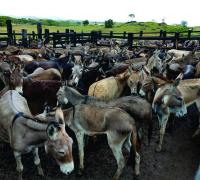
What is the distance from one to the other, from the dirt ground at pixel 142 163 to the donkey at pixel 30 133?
54cm

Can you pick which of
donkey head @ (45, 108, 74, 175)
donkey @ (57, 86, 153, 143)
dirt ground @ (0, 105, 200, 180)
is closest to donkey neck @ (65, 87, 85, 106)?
donkey @ (57, 86, 153, 143)

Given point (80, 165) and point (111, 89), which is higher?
point (111, 89)

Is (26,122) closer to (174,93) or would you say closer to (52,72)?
(174,93)

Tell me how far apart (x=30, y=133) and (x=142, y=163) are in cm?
292

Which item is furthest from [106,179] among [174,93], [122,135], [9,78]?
[9,78]

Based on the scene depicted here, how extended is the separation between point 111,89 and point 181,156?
2930 mm

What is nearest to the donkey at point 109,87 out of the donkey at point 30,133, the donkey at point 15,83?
the donkey at point 15,83

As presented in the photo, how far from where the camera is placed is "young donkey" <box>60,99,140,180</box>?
5.61 metres

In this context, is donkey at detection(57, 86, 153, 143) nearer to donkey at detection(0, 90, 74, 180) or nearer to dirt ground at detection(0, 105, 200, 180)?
dirt ground at detection(0, 105, 200, 180)

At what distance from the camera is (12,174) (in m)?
6.19

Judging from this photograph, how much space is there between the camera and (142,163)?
6707 millimetres

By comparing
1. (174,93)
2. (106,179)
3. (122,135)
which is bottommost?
(106,179)

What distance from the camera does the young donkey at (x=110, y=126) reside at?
5.61 metres

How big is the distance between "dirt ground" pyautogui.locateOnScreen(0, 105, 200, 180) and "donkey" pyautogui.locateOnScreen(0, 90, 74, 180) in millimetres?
544
